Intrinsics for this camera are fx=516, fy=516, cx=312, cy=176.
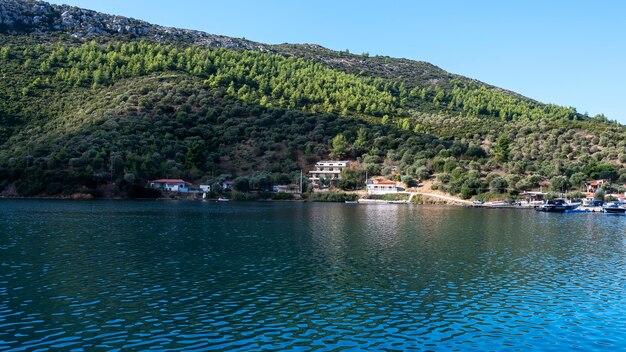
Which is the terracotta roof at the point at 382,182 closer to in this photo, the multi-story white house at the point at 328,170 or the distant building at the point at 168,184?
the multi-story white house at the point at 328,170

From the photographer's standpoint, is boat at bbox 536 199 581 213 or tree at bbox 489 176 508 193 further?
tree at bbox 489 176 508 193

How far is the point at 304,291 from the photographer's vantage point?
1126 inches

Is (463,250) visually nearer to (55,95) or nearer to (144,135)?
(144,135)

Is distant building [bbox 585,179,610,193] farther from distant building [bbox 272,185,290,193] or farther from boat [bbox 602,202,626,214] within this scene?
distant building [bbox 272,185,290,193]

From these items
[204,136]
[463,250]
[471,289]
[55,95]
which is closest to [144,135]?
[204,136]

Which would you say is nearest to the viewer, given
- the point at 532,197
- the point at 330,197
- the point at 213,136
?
the point at 532,197

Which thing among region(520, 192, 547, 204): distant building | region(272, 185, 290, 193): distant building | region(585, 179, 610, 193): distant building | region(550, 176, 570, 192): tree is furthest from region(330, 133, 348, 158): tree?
region(585, 179, 610, 193): distant building

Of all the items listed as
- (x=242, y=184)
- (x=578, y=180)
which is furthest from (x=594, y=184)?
(x=242, y=184)

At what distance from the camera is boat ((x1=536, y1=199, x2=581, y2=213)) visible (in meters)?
107

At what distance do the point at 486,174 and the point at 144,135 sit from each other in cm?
9152

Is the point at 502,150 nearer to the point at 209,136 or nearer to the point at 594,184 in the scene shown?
the point at 594,184

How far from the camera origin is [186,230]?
191 ft

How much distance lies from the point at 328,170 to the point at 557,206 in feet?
201

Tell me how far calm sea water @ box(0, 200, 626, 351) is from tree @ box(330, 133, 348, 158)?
9776 cm
